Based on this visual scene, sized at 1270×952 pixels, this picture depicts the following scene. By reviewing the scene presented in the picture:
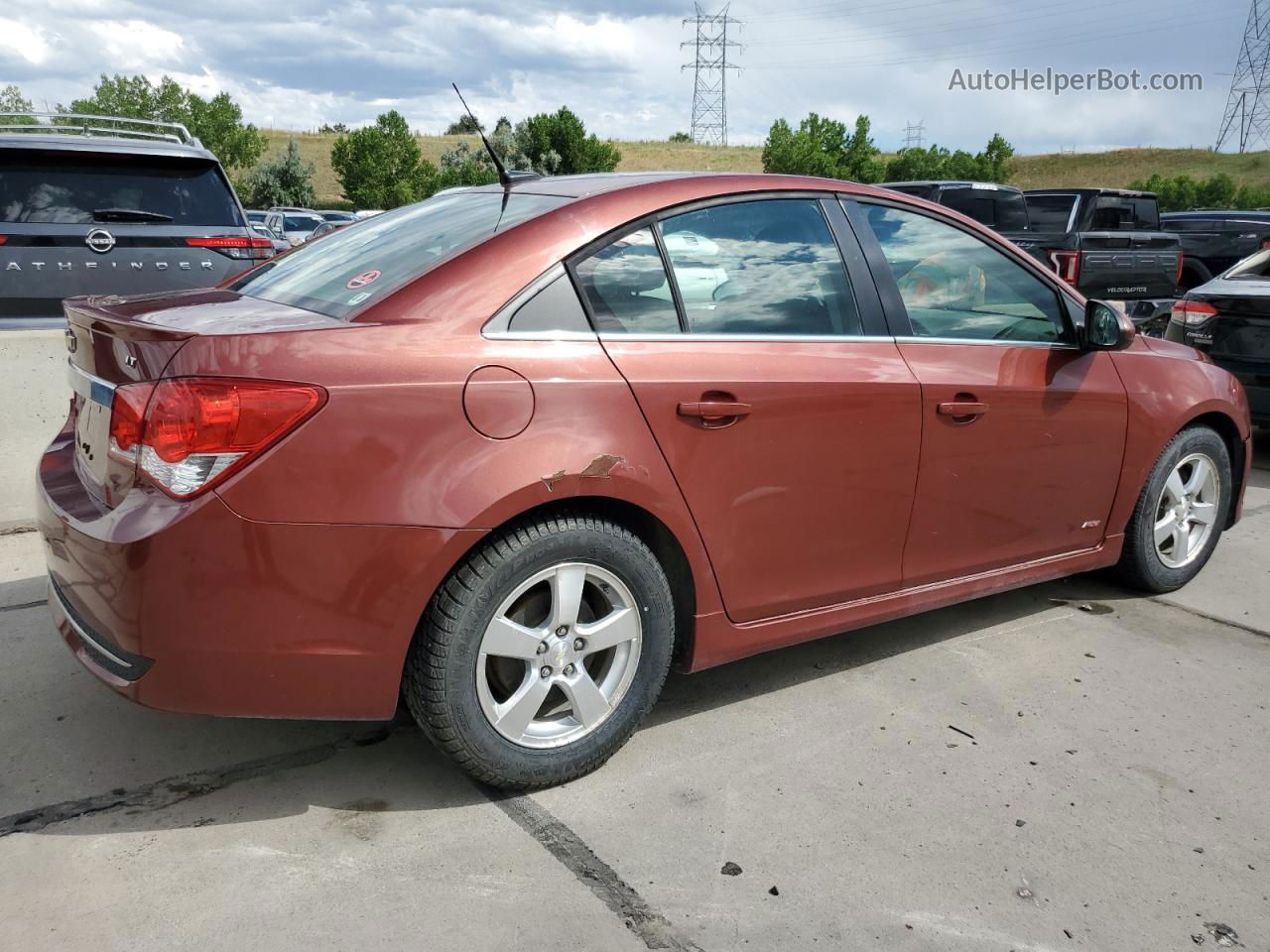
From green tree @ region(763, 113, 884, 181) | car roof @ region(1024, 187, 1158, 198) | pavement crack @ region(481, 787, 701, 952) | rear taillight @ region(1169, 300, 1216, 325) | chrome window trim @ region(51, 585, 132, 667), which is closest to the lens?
pavement crack @ region(481, 787, 701, 952)

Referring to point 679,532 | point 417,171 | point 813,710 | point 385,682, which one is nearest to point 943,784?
point 813,710

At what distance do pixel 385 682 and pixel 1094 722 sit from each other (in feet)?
7.23

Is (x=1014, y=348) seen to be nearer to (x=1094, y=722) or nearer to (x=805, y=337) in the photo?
(x=805, y=337)

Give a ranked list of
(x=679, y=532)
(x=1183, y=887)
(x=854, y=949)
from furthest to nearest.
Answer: (x=679, y=532), (x=1183, y=887), (x=854, y=949)

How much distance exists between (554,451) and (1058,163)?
82.5 meters

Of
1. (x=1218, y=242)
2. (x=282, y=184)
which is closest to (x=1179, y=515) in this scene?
→ (x=1218, y=242)

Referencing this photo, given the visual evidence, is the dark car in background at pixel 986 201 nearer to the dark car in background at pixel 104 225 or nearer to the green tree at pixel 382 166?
the dark car in background at pixel 104 225

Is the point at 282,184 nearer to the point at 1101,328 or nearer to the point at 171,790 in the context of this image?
the point at 1101,328

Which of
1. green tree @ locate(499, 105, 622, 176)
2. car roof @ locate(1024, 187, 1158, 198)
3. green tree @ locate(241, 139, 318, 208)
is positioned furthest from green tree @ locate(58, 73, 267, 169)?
car roof @ locate(1024, 187, 1158, 198)

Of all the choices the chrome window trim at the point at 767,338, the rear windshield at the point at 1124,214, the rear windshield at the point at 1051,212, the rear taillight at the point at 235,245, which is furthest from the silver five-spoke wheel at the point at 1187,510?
the rear windshield at the point at 1124,214

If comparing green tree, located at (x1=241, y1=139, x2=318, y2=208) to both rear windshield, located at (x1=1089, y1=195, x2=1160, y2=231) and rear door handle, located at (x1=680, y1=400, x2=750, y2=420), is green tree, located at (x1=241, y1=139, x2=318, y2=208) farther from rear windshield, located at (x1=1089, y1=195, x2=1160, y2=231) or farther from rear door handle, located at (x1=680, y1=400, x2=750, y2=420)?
rear door handle, located at (x1=680, y1=400, x2=750, y2=420)

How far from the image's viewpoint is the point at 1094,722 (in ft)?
11.0

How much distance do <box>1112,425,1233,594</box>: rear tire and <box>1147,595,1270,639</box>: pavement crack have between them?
5cm

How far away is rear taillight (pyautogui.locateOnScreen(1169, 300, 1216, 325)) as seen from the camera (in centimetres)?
720
